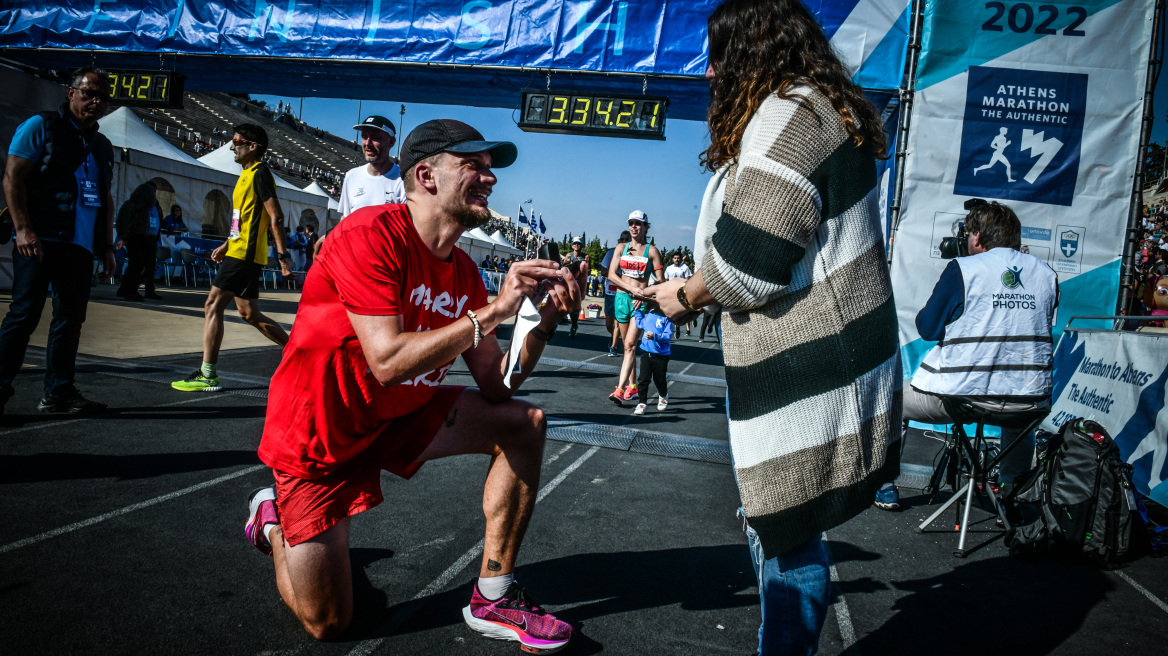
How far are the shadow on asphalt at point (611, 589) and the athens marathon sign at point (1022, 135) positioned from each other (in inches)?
204

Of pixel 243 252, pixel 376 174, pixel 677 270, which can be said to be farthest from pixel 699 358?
pixel 243 252

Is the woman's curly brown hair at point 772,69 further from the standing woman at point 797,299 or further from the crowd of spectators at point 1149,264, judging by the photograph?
the crowd of spectators at point 1149,264

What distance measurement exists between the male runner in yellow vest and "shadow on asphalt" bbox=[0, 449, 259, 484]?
1632 mm

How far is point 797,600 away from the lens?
151cm

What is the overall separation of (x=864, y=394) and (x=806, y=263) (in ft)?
1.09

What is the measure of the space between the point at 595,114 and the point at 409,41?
2719 mm

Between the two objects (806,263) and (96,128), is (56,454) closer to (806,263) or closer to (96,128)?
(96,128)

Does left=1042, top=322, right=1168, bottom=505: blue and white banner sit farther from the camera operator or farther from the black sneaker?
the black sneaker

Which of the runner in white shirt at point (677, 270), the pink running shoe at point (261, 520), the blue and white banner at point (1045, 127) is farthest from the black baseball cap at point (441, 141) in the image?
the runner in white shirt at point (677, 270)

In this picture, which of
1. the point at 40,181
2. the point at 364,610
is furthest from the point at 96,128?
the point at 364,610

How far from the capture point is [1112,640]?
238 centimetres

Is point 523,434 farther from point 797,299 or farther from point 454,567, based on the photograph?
point 797,299

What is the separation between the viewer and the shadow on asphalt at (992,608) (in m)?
2.27

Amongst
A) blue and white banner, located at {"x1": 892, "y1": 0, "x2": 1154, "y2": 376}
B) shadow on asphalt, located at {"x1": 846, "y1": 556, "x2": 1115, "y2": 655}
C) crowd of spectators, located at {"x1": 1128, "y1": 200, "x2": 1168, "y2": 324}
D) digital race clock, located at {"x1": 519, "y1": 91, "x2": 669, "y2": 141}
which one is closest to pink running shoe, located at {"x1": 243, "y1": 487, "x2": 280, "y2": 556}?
shadow on asphalt, located at {"x1": 846, "y1": 556, "x2": 1115, "y2": 655}
